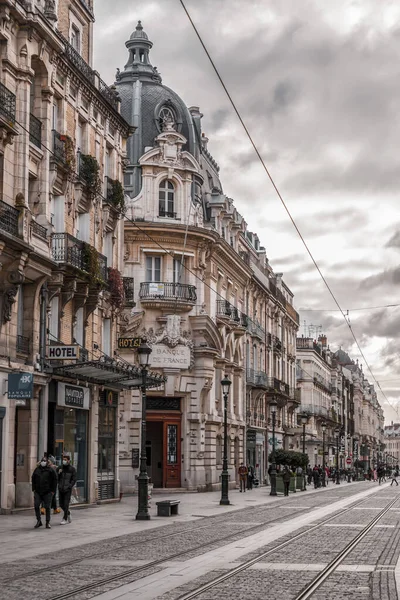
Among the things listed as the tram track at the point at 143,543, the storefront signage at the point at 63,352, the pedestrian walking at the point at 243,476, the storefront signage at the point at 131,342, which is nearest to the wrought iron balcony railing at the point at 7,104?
the storefront signage at the point at 63,352

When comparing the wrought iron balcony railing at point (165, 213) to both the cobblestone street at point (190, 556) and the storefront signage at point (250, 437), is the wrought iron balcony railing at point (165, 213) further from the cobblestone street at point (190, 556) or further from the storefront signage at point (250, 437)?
the cobblestone street at point (190, 556)

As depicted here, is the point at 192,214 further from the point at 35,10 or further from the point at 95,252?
the point at 35,10

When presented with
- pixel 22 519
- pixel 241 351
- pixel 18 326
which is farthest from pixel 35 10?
pixel 241 351

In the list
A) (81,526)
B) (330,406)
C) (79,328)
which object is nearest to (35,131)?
(79,328)

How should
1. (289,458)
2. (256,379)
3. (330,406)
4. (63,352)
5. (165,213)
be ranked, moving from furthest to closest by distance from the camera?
(330,406) → (256,379) → (289,458) → (165,213) → (63,352)

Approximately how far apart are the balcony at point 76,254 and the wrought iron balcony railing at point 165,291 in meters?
14.5

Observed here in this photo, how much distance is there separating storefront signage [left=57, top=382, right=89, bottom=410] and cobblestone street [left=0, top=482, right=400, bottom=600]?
11.8 ft

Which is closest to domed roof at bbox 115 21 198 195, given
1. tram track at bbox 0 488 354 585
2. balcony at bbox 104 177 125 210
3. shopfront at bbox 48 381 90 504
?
balcony at bbox 104 177 125 210

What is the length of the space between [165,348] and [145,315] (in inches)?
74.3

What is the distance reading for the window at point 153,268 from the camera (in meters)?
50.2

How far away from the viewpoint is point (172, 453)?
164 ft

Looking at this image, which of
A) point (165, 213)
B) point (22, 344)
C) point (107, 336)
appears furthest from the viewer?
point (165, 213)

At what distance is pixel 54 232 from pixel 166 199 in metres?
20.4

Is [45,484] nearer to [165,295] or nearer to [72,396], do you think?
[72,396]
